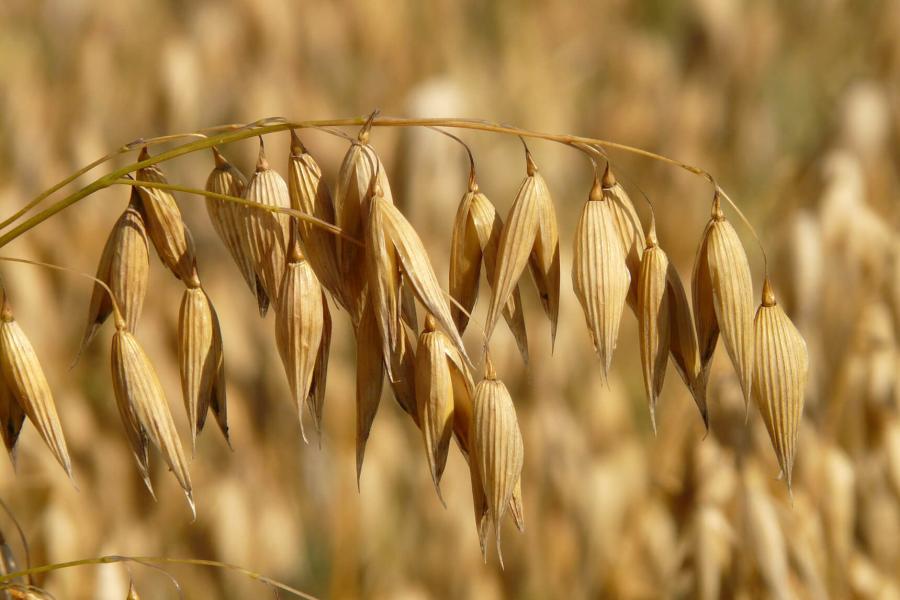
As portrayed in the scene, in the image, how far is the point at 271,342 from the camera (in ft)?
4.18

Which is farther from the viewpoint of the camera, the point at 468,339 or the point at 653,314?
the point at 468,339

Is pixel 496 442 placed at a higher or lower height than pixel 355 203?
lower

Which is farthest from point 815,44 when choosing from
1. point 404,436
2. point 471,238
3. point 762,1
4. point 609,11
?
point 471,238

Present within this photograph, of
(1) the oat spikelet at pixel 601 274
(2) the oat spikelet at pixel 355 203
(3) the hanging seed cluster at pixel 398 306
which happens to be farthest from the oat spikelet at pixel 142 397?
(1) the oat spikelet at pixel 601 274

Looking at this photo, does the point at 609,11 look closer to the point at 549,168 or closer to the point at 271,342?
the point at 549,168

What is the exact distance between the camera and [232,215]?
514mm

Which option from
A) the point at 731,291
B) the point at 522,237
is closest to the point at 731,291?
the point at 731,291

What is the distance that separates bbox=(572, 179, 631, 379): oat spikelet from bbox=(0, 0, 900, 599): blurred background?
15.9 inches

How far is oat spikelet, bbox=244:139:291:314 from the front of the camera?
486mm

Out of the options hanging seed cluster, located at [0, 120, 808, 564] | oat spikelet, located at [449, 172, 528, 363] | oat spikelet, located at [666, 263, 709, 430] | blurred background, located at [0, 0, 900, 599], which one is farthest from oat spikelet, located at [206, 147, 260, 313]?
blurred background, located at [0, 0, 900, 599]

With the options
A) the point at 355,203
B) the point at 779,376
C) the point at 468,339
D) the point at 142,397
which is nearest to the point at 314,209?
the point at 355,203

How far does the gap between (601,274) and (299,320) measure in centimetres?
15

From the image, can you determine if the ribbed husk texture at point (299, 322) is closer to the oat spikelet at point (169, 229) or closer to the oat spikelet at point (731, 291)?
the oat spikelet at point (169, 229)

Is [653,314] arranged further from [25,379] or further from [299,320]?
[25,379]
